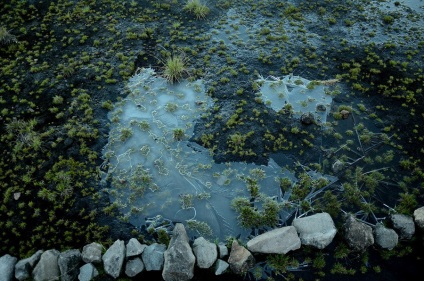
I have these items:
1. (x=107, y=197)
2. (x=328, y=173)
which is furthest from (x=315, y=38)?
(x=107, y=197)

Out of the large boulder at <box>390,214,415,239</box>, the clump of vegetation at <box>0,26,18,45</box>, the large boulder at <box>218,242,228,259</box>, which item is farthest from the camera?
the clump of vegetation at <box>0,26,18,45</box>

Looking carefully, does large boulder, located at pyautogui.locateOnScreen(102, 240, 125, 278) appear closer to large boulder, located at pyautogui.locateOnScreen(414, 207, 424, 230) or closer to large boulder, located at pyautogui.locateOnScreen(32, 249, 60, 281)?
large boulder, located at pyautogui.locateOnScreen(32, 249, 60, 281)

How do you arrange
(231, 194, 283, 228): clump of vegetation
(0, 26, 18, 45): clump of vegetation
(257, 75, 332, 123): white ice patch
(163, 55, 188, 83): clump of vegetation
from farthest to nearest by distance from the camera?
(0, 26, 18, 45): clump of vegetation
(163, 55, 188, 83): clump of vegetation
(257, 75, 332, 123): white ice patch
(231, 194, 283, 228): clump of vegetation

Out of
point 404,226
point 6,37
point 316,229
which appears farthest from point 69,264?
point 6,37

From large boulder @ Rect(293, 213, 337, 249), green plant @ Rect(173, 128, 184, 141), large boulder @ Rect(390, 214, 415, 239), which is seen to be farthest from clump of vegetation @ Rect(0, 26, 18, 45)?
large boulder @ Rect(390, 214, 415, 239)

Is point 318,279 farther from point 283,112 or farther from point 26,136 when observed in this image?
point 26,136

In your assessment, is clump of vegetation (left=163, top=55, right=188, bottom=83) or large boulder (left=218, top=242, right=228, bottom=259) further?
clump of vegetation (left=163, top=55, right=188, bottom=83)

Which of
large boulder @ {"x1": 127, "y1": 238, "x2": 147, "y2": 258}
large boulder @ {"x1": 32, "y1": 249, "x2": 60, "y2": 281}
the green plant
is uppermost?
the green plant
